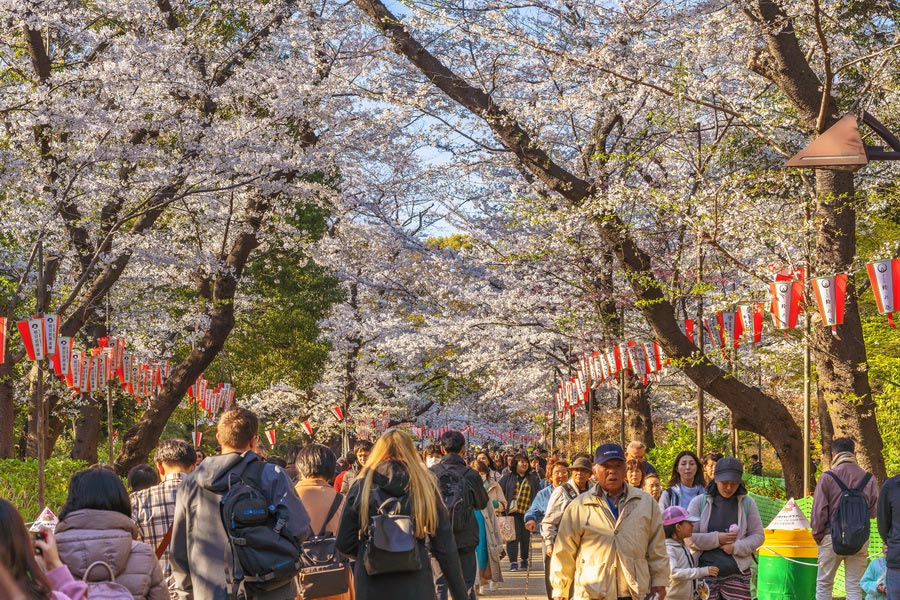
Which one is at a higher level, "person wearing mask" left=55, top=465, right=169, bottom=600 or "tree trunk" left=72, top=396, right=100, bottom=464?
"tree trunk" left=72, top=396, right=100, bottom=464

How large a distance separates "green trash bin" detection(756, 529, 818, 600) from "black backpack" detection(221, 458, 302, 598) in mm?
4355

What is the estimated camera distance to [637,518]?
20.4ft

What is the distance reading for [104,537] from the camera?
15.0 ft

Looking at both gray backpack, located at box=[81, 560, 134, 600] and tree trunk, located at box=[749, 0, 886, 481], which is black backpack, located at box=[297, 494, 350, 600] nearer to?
gray backpack, located at box=[81, 560, 134, 600]

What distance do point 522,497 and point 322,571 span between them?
10.1 meters

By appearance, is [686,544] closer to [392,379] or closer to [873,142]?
[873,142]

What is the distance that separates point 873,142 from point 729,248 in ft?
9.65

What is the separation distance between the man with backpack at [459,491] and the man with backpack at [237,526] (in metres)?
2.86

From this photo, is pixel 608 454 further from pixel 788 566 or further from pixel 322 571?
pixel 788 566

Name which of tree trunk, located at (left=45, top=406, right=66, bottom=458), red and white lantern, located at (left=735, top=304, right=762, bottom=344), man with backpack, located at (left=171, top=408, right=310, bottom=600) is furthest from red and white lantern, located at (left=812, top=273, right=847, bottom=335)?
tree trunk, located at (left=45, top=406, right=66, bottom=458)

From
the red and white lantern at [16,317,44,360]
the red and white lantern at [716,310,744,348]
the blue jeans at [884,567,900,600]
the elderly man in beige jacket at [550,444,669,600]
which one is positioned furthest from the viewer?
the red and white lantern at [716,310,744,348]

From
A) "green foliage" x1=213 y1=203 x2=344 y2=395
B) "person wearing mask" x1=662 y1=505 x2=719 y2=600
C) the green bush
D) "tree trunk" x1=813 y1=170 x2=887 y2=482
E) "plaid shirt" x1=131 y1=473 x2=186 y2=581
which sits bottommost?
"person wearing mask" x1=662 y1=505 x2=719 y2=600

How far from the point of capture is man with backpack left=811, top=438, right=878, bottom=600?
992 cm

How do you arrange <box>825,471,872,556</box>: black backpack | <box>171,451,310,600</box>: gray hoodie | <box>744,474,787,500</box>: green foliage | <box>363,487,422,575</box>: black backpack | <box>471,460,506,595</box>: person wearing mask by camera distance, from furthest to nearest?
1. <box>744,474,787,500</box>: green foliage
2. <box>471,460,506,595</box>: person wearing mask
3. <box>825,471,872,556</box>: black backpack
4. <box>363,487,422,575</box>: black backpack
5. <box>171,451,310,600</box>: gray hoodie
